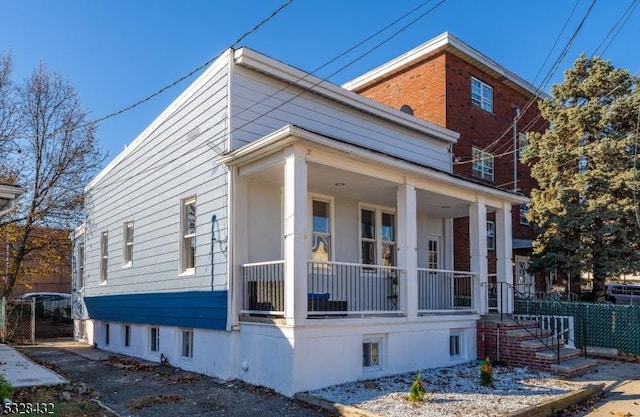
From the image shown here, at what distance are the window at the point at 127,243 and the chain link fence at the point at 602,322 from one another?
1096 centimetres

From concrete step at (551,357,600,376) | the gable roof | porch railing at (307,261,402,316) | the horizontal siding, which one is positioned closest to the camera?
porch railing at (307,261,402,316)

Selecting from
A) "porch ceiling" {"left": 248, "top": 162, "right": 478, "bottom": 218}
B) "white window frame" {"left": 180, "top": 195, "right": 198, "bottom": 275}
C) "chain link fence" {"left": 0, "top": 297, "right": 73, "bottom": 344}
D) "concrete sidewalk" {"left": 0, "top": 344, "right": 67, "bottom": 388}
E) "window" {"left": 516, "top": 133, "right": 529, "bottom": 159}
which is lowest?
"chain link fence" {"left": 0, "top": 297, "right": 73, "bottom": 344}

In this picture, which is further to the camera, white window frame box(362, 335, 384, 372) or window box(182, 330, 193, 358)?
window box(182, 330, 193, 358)

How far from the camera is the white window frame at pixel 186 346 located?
11.5 metres

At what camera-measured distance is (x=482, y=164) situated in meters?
19.2

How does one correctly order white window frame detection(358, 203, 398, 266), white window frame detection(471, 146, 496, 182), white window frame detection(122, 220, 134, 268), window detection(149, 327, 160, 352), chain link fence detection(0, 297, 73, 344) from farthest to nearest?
white window frame detection(471, 146, 496, 182)
chain link fence detection(0, 297, 73, 344)
white window frame detection(122, 220, 134, 268)
window detection(149, 327, 160, 352)
white window frame detection(358, 203, 398, 266)

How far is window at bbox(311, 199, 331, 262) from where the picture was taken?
1148 centimetres

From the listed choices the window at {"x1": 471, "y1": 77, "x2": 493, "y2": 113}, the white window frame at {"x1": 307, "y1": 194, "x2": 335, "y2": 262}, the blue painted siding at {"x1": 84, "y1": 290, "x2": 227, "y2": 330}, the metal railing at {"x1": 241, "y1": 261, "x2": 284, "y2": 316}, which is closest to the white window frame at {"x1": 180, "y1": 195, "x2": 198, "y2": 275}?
the blue painted siding at {"x1": 84, "y1": 290, "x2": 227, "y2": 330}

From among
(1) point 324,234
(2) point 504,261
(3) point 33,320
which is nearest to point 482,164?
(2) point 504,261

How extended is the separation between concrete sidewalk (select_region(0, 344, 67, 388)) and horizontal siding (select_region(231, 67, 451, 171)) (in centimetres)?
515

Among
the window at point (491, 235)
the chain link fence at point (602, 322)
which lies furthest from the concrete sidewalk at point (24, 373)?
the window at point (491, 235)

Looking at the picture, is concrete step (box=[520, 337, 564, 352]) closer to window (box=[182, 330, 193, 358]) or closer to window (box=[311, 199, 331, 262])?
window (box=[311, 199, 331, 262])

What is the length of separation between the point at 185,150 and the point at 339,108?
3.70 metres

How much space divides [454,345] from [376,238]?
9.94 feet
